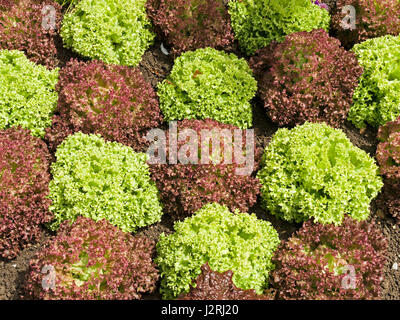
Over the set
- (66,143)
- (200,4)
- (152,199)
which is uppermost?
(200,4)

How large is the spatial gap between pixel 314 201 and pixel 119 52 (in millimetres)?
3146

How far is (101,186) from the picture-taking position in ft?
19.8

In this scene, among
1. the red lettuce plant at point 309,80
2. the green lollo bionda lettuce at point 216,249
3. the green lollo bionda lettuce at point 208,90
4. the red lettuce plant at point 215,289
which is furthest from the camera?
the red lettuce plant at point 309,80

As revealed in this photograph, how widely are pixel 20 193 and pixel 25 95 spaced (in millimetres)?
1323

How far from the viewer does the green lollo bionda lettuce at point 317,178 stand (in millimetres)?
6145

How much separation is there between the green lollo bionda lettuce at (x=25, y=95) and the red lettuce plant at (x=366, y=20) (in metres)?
3.95

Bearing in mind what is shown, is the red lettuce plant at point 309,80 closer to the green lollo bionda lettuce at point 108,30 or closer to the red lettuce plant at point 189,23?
the red lettuce plant at point 189,23

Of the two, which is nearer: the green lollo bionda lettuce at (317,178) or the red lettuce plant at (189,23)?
the green lollo bionda lettuce at (317,178)

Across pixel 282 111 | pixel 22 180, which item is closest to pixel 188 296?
pixel 22 180

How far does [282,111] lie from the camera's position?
6887mm

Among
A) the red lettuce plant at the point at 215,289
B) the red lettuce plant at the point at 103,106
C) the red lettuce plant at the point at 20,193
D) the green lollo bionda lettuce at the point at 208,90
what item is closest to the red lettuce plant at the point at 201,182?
the green lollo bionda lettuce at the point at 208,90

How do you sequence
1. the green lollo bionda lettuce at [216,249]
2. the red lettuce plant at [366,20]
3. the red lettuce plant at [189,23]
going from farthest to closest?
the red lettuce plant at [366,20] → the red lettuce plant at [189,23] → the green lollo bionda lettuce at [216,249]

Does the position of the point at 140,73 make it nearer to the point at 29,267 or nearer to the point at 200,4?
the point at 200,4

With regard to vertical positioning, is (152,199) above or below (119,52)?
below
